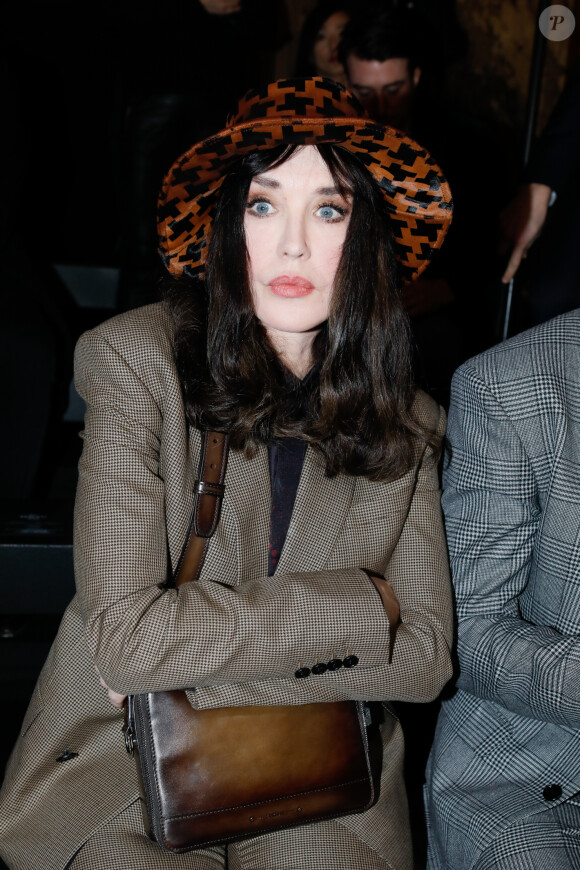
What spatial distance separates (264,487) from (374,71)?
2.18 m

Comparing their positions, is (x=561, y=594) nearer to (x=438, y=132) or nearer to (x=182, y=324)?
(x=182, y=324)

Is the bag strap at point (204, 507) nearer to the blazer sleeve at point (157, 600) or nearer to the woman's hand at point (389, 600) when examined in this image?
the blazer sleeve at point (157, 600)

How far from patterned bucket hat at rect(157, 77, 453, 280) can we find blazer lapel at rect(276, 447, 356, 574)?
19.2 inches

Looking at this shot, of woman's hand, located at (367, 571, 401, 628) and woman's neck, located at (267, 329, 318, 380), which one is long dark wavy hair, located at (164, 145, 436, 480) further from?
woman's hand, located at (367, 571, 401, 628)

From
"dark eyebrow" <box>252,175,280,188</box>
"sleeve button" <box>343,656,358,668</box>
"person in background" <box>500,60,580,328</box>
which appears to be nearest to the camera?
"sleeve button" <box>343,656,358,668</box>

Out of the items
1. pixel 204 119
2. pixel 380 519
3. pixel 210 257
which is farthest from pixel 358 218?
pixel 204 119

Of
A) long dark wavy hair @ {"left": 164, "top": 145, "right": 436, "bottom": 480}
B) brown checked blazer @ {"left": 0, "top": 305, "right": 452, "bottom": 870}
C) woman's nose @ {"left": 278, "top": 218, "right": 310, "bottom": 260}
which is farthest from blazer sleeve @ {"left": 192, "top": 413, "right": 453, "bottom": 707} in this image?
woman's nose @ {"left": 278, "top": 218, "right": 310, "bottom": 260}

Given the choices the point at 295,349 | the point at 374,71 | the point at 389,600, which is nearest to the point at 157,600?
the point at 389,600

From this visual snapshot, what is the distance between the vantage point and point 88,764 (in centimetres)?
182

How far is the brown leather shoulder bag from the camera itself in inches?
63.2

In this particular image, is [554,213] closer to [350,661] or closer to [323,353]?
[323,353]

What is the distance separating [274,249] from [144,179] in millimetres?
1933

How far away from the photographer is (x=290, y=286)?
1.84m

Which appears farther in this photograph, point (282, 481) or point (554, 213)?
point (554, 213)
